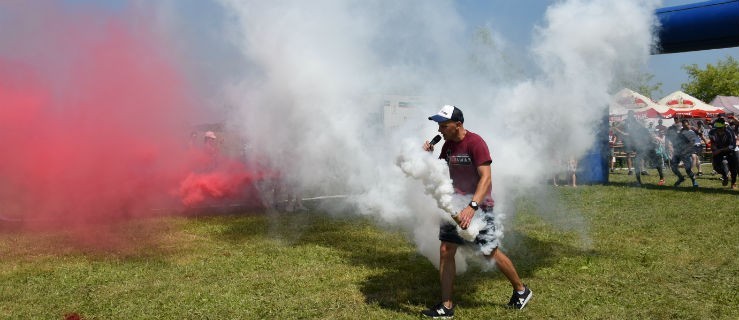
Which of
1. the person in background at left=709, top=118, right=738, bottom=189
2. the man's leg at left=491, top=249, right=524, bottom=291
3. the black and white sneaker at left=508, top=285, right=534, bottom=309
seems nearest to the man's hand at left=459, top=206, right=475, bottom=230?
the man's leg at left=491, top=249, right=524, bottom=291

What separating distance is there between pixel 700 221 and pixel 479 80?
5648mm

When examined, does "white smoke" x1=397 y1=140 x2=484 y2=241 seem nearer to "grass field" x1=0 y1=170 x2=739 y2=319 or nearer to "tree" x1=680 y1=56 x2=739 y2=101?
"grass field" x1=0 y1=170 x2=739 y2=319

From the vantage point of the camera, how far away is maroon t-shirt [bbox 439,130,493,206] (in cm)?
600

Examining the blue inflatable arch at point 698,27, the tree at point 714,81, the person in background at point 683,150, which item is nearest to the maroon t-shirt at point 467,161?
the blue inflatable arch at point 698,27

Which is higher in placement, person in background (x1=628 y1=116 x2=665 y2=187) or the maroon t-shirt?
person in background (x1=628 y1=116 x2=665 y2=187)

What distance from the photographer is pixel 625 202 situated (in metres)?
14.2

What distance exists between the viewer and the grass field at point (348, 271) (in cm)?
626

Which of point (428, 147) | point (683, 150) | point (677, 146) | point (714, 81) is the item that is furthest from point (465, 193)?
point (714, 81)

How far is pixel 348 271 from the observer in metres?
7.79

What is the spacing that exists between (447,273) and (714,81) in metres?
64.5

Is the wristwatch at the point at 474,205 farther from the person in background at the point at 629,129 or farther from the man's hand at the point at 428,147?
the person in background at the point at 629,129

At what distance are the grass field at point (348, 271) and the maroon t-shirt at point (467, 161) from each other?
130 cm

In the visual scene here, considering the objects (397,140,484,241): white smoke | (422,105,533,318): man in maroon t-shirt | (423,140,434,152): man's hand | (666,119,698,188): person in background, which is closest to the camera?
(397,140,484,241): white smoke

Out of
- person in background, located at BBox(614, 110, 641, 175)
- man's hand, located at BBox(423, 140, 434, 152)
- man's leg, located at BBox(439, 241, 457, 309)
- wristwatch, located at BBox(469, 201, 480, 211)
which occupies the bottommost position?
man's leg, located at BBox(439, 241, 457, 309)
